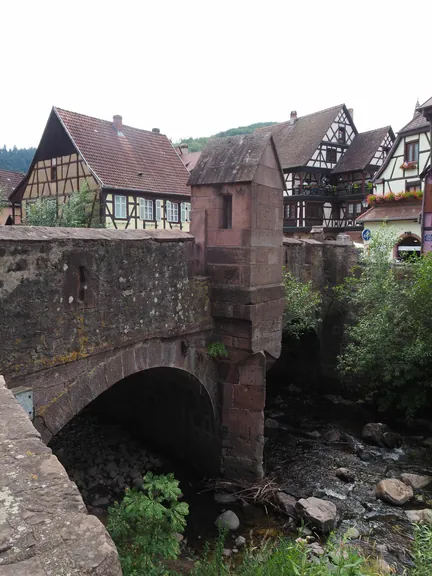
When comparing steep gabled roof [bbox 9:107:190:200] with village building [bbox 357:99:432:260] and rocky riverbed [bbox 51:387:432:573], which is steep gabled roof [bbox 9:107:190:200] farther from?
rocky riverbed [bbox 51:387:432:573]

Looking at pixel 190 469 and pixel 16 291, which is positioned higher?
pixel 16 291

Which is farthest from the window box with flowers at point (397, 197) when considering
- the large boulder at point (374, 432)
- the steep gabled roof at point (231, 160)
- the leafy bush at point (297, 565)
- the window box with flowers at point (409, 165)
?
the leafy bush at point (297, 565)

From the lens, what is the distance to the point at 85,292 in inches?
205

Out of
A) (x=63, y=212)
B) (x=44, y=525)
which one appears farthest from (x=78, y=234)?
(x=63, y=212)

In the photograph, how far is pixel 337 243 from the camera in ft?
45.4

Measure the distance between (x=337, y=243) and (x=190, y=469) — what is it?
7.99m

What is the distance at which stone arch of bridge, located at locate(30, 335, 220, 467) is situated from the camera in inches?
196

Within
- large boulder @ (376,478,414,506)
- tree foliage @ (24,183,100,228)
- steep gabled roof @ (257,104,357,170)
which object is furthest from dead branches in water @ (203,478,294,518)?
steep gabled roof @ (257,104,357,170)

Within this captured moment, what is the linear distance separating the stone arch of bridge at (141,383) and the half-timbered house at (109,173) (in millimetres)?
10505

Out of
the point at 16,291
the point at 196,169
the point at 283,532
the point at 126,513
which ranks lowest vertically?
the point at 283,532

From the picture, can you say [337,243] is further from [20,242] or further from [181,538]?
[20,242]

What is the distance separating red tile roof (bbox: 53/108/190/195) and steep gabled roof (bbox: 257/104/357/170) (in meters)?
7.55

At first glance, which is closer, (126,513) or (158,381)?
(126,513)

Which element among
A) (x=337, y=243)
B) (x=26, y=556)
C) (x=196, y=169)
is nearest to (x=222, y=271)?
(x=196, y=169)
